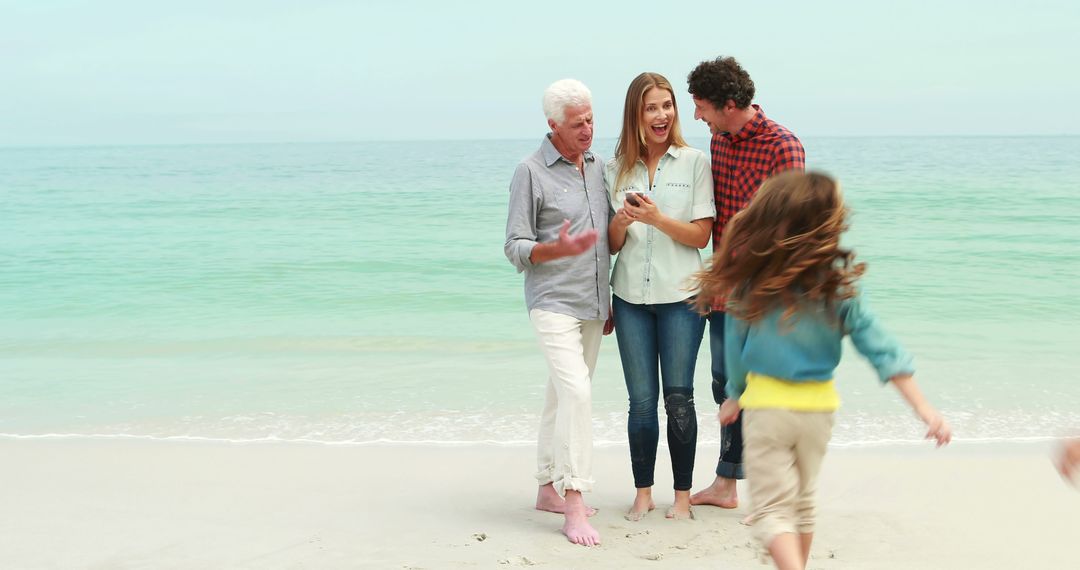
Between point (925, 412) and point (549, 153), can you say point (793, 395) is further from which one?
point (549, 153)

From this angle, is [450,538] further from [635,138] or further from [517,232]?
[635,138]

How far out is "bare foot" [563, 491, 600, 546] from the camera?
163 inches

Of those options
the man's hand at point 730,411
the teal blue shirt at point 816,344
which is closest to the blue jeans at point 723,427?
the man's hand at point 730,411

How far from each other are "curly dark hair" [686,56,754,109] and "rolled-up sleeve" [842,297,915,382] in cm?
154

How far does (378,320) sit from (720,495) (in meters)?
7.06

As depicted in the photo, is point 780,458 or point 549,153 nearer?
point 780,458

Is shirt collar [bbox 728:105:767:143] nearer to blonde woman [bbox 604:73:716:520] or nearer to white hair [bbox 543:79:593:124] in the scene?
blonde woman [bbox 604:73:716:520]

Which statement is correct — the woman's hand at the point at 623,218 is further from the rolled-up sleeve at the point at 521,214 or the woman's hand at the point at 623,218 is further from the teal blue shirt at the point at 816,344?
the teal blue shirt at the point at 816,344

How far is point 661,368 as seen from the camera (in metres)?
4.26

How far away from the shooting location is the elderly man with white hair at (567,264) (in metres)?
4.09

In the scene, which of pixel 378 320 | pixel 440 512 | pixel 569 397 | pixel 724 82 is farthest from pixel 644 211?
pixel 378 320

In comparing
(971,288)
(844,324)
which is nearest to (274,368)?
(844,324)

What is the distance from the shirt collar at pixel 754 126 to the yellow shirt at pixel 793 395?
1.59 metres

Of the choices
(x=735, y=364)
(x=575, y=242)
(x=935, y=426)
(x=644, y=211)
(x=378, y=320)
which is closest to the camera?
(x=935, y=426)
